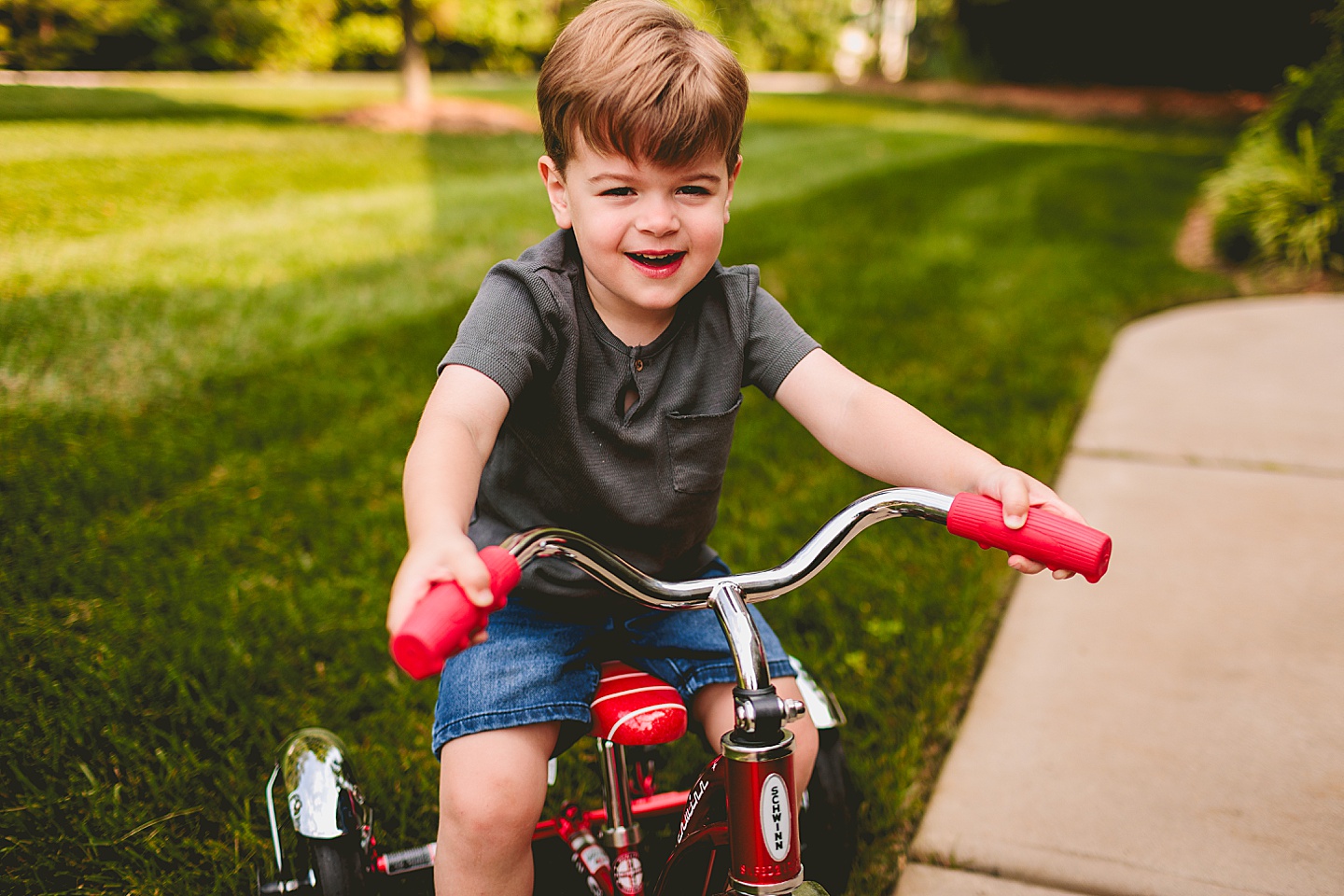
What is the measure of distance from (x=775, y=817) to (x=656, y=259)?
0.80 metres

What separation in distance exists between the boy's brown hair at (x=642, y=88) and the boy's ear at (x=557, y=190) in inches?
2.5

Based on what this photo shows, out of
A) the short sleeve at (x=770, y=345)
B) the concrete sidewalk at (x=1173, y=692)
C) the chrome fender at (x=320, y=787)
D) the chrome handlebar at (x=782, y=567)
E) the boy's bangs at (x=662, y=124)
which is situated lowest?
the concrete sidewalk at (x=1173, y=692)

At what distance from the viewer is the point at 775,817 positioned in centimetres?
136

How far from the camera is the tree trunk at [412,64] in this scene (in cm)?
1161

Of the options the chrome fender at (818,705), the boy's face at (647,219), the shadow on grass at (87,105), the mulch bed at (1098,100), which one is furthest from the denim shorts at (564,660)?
the mulch bed at (1098,100)

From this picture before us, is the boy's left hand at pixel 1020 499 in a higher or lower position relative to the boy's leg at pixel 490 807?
higher

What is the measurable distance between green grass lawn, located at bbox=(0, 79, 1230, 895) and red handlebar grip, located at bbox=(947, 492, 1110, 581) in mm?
1093

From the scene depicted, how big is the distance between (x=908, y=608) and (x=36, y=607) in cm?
234

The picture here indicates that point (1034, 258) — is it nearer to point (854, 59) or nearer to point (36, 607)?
point (36, 607)

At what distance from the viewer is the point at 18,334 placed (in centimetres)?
451

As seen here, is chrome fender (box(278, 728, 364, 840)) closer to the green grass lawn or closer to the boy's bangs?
the green grass lawn

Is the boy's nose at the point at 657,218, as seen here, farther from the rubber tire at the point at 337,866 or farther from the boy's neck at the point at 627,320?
the rubber tire at the point at 337,866

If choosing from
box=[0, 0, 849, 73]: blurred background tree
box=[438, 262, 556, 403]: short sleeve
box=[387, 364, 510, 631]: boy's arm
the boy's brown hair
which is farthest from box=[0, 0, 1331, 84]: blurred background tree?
box=[387, 364, 510, 631]: boy's arm

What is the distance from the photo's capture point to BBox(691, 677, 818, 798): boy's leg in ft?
5.79
